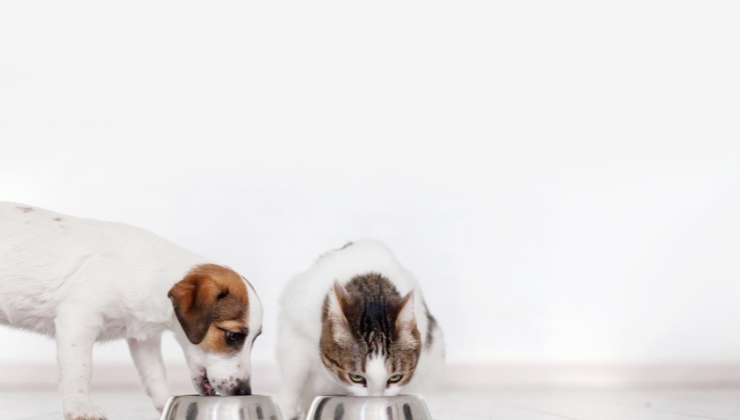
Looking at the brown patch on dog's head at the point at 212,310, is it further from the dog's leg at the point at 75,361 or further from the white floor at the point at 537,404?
the white floor at the point at 537,404

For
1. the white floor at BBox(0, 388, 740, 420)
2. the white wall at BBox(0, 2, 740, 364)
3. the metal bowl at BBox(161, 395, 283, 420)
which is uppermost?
the white wall at BBox(0, 2, 740, 364)

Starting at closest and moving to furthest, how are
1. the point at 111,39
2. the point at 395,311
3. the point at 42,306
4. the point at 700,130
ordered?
the point at 395,311 → the point at 42,306 → the point at 111,39 → the point at 700,130

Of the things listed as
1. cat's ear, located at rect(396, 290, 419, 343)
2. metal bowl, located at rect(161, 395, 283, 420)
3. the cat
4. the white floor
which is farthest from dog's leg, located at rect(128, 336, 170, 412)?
cat's ear, located at rect(396, 290, 419, 343)

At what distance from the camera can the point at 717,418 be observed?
296 centimetres

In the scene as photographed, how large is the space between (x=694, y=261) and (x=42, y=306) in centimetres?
340

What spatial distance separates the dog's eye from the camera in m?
2.42

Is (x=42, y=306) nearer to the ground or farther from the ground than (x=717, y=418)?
farther from the ground

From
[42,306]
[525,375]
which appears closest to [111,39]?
[42,306]

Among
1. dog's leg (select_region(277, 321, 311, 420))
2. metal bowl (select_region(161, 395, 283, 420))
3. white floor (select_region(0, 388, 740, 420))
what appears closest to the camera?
metal bowl (select_region(161, 395, 283, 420))

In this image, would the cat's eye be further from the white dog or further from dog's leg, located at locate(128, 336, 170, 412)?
dog's leg, located at locate(128, 336, 170, 412)

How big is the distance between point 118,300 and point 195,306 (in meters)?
0.32

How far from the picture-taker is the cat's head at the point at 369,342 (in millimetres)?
2350

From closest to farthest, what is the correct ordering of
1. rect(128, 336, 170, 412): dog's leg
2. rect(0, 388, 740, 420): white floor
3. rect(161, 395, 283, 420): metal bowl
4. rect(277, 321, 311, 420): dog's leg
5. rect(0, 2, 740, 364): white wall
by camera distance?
rect(161, 395, 283, 420): metal bowl → rect(277, 321, 311, 420): dog's leg → rect(128, 336, 170, 412): dog's leg → rect(0, 388, 740, 420): white floor → rect(0, 2, 740, 364): white wall

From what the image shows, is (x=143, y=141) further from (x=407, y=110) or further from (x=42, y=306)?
(x=42, y=306)
